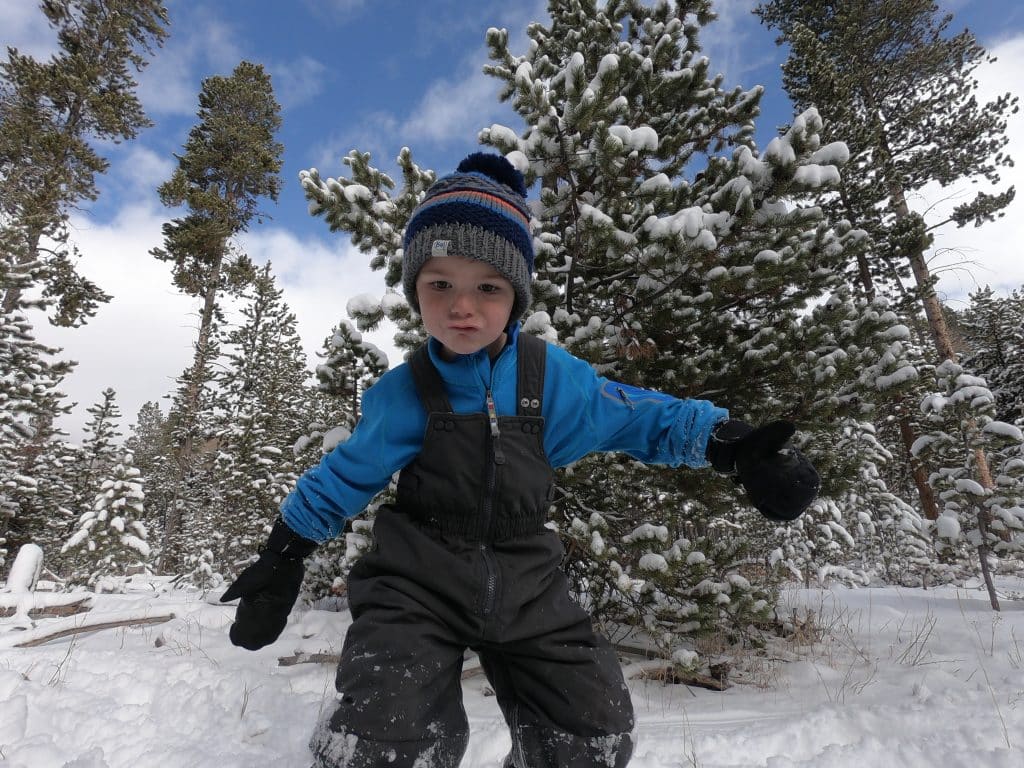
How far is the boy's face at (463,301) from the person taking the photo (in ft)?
5.23

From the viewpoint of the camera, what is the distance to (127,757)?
2.01m

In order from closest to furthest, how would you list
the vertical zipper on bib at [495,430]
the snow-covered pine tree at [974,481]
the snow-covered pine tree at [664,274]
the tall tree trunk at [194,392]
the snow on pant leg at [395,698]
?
the snow on pant leg at [395,698]
the vertical zipper on bib at [495,430]
the snow-covered pine tree at [664,274]
the snow-covered pine tree at [974,481]
the tall tree trunk at [194,392]

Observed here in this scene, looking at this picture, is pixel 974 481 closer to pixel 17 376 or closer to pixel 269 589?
pixel 269 589

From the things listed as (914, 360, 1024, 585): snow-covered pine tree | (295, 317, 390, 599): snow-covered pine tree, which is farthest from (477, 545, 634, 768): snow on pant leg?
(914, 360, 1024, 585): snow-covered pine tree

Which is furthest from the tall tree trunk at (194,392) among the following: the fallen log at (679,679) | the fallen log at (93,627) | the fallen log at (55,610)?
the fallen log at (679,679)

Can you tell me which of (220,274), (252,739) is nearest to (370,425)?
(252,739)

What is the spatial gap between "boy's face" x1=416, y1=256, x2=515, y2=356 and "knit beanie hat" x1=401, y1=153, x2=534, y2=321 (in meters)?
0.03

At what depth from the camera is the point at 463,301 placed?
5.19ft

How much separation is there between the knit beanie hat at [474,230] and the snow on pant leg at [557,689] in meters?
1.01

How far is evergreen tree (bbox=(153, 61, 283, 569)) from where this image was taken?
15.2 metres

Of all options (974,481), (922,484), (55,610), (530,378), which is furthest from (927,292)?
(55,610)

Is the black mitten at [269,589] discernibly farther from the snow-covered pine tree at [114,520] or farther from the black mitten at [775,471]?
the snow-covered pine tree at [114,520]

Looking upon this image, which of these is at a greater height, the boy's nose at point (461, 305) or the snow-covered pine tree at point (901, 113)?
the snow-covered pine tree at point (901, 113)

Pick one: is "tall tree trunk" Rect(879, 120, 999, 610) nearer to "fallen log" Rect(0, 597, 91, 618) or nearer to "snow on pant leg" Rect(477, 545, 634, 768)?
"snow on pant leg" Rect(477, 545, 634, 768)
